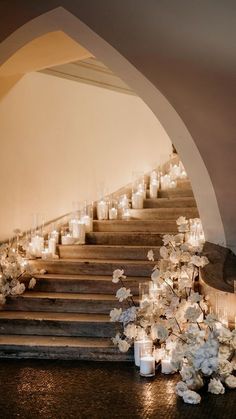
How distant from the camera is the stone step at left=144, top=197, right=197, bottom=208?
23.9 feet

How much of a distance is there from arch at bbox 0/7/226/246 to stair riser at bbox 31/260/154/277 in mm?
885

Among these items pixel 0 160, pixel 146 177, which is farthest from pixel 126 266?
pixel 146 177

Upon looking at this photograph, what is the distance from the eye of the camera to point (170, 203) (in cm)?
743

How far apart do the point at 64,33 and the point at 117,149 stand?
352cm

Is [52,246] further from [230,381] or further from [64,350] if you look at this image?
[230,381]

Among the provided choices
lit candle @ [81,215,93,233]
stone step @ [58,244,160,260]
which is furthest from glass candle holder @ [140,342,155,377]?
lit candle @ [81,215,93,233]

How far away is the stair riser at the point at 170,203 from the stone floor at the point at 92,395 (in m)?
3.15

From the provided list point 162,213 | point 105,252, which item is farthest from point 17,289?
point 162,213

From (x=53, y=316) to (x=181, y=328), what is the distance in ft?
4.18

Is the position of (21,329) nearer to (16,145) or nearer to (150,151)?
(16,145)

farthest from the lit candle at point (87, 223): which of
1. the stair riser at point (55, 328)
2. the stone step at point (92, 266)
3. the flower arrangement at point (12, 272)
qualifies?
the stair riser at point (55, 328)

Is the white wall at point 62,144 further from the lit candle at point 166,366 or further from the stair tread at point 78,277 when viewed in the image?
the lit candle at point 166,366

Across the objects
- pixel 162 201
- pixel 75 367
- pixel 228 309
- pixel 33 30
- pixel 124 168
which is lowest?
pixel 75 367

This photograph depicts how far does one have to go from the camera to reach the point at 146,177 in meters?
8.66
